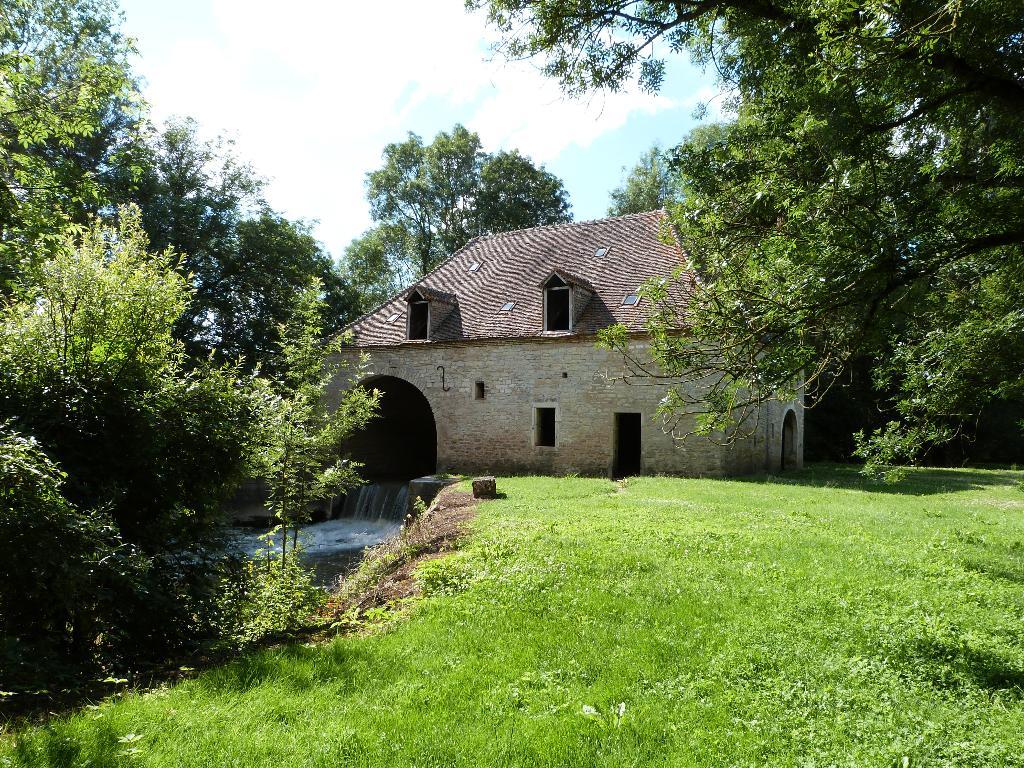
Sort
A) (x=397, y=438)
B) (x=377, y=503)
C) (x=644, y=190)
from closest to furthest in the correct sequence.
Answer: (x=377, y=503), (x=397, y=438), (x=644, y=190)

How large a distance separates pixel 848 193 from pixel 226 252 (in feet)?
70.2

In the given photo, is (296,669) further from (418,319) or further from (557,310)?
(418,319)

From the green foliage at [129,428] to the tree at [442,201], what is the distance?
2723cm

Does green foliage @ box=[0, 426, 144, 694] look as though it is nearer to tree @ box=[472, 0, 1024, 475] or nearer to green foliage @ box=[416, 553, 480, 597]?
green foliage @ box=[416, 553, 480, 597]

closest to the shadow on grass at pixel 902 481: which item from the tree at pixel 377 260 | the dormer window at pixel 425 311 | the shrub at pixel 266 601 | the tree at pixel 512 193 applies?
the dormer window at pixel 425 311

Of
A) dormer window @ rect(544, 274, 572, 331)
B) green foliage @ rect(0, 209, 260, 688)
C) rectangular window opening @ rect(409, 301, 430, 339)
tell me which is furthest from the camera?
rectangular window opening @ rect(409, 301, 430, 339)

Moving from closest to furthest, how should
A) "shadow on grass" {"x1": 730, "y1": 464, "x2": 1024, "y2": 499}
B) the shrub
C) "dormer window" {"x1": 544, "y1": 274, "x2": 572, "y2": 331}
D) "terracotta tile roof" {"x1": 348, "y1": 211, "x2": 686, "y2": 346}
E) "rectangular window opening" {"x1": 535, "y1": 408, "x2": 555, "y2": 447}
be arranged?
1. the shrub
2. "shadow on grass" {"x1": 730, "y1": 464, "x2": 1024, "y2": 499}
3. "dormer window" {"x1": 544, "y1": 274, "x2": 572, "y2": 331}
4. "terracotta tile roof" {"x1": 348, "y1": 211, "x2": 686, "y2": 346}
5. "rectangular window opening" {"x1": 535, "y1": 408, "x2": 555, "y2": 447}

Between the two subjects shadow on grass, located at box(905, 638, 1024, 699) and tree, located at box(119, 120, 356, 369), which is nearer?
shadow on grass, located at box(905, 638, 1024, 699)

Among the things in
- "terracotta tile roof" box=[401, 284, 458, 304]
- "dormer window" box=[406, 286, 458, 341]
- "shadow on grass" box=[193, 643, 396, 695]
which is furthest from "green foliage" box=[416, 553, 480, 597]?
"terracotta tile roof" box=[401, 284, 458, 304]

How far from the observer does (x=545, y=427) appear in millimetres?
17766

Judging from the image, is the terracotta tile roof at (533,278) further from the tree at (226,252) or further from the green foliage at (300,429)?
the green foliage at (300,429)

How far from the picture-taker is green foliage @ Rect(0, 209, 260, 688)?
5.12m

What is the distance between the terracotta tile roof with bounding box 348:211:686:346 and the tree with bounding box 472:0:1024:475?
9.98m

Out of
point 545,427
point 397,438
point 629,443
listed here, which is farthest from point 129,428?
point 397,438
